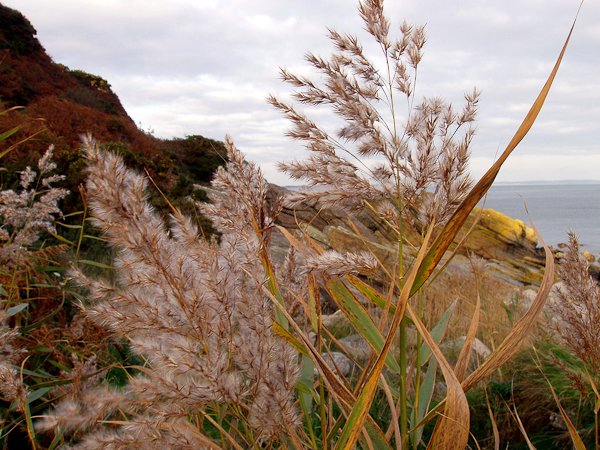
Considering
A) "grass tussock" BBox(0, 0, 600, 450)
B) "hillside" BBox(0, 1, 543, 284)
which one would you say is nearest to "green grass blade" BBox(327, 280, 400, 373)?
"grass tussock" BBox(0, 0, 600, 450)

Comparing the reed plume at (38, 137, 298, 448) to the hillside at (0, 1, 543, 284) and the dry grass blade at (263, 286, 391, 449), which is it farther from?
the hillside at (0, 1, 543, 284)

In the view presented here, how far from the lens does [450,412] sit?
1288 millimetres

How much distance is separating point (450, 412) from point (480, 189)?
500mm

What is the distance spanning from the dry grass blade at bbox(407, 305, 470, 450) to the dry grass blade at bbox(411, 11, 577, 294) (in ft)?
0.43

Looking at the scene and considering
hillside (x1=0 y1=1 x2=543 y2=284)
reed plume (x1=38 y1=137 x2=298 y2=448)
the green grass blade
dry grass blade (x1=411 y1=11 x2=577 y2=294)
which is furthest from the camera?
hillside (x1=0 y1=1 x2=543 y2=284)

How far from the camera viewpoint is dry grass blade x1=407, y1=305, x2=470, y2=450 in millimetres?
1246

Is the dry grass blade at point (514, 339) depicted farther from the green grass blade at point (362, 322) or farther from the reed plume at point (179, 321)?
the reed plume at point (179, 321)

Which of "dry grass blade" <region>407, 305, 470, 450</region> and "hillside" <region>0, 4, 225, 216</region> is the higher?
"hillside" <region>0, 4, 225, 216</region>

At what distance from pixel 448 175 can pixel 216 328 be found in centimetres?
69

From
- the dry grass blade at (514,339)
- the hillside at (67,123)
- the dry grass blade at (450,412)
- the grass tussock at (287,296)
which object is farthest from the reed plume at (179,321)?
the hillside at (67,123)

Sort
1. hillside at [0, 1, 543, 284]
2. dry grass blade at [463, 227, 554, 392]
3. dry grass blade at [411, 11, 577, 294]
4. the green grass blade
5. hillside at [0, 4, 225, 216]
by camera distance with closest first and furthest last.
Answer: dry grass blade at [411, 11, 577, 294] < dry grass blade at [463, 227, 554, 392] < the green grass blade < hillside at [0, 4, 225, 216] < hillside at [0, 1, 543, 284]

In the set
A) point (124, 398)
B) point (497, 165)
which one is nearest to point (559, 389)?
point (497, 165)

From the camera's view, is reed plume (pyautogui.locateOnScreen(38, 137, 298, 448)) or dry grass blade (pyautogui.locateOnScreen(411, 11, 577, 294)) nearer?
reed plume (pyautogui.locateOnScreen(38, 137, 298, 448))

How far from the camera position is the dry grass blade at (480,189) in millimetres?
1164
